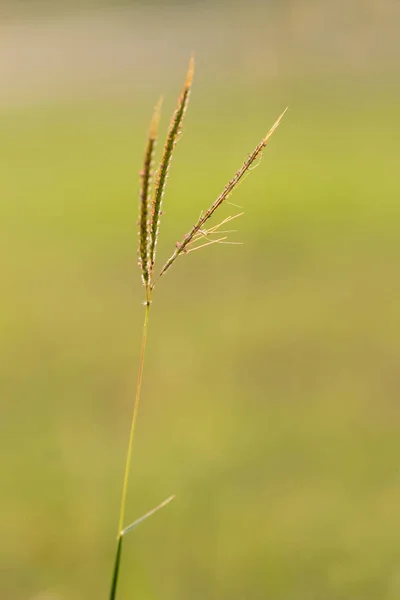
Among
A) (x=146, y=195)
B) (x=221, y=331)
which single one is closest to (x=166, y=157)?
(x=146, y=195)

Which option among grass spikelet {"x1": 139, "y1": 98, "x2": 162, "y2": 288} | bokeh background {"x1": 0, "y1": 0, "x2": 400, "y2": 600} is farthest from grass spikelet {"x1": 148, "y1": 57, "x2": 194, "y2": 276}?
bokeh background {"x1": 0, "y1": 0, "x2": 400, "y2": 600}

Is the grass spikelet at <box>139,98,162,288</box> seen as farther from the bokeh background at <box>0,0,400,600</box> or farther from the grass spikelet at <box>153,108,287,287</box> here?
the bokeh background at <box>0,0,400,600</box>

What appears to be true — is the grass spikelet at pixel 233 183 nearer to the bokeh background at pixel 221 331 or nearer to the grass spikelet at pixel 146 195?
the grass spikelet at pixel 146 195

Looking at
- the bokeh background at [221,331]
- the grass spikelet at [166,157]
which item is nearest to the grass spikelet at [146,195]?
the grass spikelet at [166,157]

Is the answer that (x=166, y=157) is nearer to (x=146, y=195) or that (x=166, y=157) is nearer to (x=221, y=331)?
(x=146, y=195)

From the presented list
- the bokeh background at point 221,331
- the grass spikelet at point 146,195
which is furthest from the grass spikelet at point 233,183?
the bokeh background at point 221,331

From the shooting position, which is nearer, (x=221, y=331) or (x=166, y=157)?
(x=166, y=157)

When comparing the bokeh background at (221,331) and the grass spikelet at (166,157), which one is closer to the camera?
the grass spikelet at (166,157)
